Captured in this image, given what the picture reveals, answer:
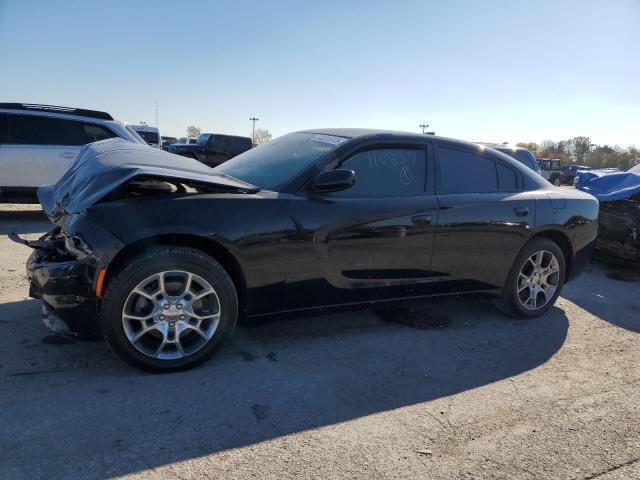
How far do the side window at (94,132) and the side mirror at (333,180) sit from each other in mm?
5735

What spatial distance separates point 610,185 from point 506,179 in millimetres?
3334

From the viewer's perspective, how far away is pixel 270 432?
2.42 meters

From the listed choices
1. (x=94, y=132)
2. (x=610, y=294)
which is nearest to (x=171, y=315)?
(x=610, y=294)

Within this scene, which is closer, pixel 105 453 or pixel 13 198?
pixel 105 453

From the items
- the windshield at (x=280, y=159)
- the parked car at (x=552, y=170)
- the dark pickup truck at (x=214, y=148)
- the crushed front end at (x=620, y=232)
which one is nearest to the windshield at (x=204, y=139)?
the dark pickup truck at (x=214, y=148)

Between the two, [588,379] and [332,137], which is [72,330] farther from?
[588,379]

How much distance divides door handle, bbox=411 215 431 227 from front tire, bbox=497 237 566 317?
1.10 metres

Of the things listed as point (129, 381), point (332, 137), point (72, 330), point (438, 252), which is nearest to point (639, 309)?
point (438, 252)

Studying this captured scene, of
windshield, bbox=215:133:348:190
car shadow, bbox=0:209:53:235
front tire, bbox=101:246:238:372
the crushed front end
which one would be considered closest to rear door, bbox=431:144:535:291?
windshield, bbox=215:133:348:190

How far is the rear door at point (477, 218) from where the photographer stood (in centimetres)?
375

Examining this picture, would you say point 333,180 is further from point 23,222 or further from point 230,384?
point 23,222

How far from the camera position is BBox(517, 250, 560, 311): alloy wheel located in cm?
425

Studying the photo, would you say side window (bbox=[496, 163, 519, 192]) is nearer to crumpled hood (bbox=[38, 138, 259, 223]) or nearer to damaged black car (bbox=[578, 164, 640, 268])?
crumpled hood (bbox=[38, 138, 259, 223])

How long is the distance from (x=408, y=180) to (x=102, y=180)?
218 centimetres
